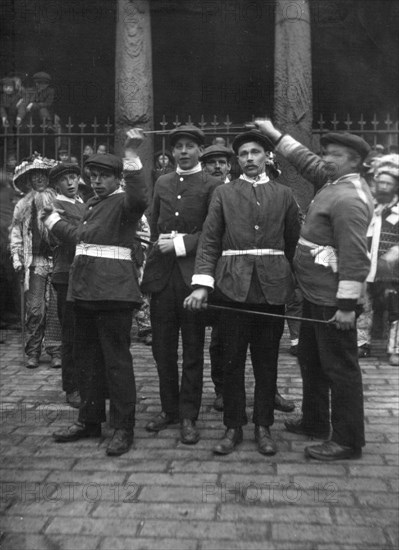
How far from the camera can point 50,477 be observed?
3.74 meters

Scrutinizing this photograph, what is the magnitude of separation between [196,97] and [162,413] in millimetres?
12089

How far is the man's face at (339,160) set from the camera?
405cm

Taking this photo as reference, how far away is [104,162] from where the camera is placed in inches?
165

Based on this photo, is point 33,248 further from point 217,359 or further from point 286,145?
point 286,145

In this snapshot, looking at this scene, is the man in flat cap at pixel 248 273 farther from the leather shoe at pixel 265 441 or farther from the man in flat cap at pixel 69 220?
the man in flat cap at pixel 69 220

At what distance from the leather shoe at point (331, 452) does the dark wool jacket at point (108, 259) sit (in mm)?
1468

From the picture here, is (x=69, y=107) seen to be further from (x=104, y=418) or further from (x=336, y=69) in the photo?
(x=104, y=418)

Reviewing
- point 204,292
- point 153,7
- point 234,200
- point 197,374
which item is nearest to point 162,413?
point 197,374

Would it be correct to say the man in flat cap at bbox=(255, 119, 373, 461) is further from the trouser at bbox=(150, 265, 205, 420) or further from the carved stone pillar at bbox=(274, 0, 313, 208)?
the carved stone pillar at bbox=(274, 0, 313, 208)

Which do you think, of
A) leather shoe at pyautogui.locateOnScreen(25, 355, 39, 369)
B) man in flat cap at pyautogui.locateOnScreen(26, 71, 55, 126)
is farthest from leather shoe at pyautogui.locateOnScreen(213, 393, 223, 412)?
man in flat cap at pyautogui.locateOnScreen(26, 71, 55, 126)

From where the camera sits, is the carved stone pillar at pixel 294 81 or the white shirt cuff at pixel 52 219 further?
the carved stone pillar at pixel 294 81

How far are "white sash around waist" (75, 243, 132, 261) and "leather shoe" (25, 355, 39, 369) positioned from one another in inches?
105

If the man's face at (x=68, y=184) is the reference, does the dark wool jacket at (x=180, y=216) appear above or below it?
below

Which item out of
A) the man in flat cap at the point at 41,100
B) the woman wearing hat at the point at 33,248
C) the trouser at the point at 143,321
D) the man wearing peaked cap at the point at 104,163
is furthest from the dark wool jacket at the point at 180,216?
the man in flat cap at the point at 41,100
